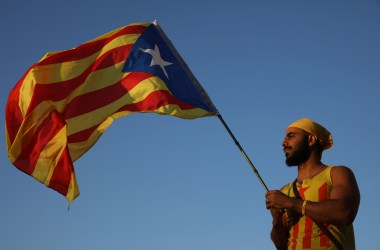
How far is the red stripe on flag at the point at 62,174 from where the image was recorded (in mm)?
6562

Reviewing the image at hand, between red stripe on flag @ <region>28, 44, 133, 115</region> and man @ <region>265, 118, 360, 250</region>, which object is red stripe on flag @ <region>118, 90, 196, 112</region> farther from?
man @ <region>265, 118, 360, 250</region>

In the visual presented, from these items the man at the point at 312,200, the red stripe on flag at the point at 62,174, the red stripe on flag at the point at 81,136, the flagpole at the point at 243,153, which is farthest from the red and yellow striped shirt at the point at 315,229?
the red stripe on flag at the point at 81,136

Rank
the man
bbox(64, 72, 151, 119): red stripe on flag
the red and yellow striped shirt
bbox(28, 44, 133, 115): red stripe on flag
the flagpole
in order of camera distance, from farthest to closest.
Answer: bbox(64, 72, 151, 119): red stripe on flag, bbox(28, 44, 133, 115): red stripe on flag, the flagpole, the red and yellow striped shirt, the man

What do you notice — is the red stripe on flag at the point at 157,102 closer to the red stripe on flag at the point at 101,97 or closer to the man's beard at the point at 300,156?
the red stripe on flag at the point at 101,97

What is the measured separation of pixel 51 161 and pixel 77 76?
Result: 1.42 metres

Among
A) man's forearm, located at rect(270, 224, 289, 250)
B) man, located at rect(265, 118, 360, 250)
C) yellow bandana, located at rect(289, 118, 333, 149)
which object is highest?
yellow bandana, located at rect(289, 118, 333, 149)

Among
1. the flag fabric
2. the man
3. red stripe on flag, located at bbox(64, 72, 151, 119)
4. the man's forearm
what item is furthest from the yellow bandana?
red stripe on flag, located at bbox(64, 72, 151, 119)

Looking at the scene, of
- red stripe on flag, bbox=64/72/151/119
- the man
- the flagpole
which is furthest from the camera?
red stripe on flag, bbox=64/72/151/119

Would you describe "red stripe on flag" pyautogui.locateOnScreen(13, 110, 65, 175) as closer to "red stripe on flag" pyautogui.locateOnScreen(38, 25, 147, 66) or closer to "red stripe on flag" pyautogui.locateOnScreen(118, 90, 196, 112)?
"red stripe on flag" pyautogui.locateOnScreen(38, 25, 147, 66)

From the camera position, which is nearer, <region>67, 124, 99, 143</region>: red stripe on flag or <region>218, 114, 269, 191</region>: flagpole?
<region>218, 114, 269, 191</region>: flagpole

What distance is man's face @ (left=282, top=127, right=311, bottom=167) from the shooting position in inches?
195

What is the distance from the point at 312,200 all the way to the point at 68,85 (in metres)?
4.32

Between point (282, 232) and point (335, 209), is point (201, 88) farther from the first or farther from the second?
point (335, 209)

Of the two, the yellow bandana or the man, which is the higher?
the yellow bandana
